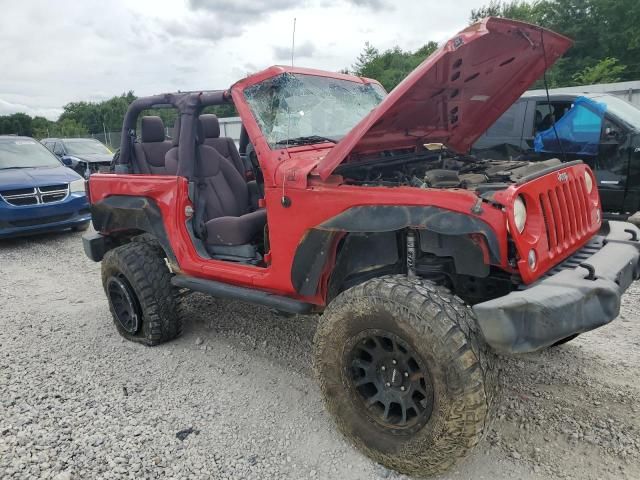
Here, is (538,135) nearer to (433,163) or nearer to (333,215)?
(433,163)

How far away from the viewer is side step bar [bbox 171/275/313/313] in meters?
3.09

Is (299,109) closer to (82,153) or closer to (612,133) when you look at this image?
(612,133)

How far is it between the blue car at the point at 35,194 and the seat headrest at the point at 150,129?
4197mm

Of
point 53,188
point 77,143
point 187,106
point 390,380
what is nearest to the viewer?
point 390,380

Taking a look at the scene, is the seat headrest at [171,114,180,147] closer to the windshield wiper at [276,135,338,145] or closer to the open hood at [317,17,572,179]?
the windshield wiper at [276,135,338,145]

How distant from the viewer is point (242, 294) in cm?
337

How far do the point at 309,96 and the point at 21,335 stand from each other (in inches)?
131

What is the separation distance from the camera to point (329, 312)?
2633mm

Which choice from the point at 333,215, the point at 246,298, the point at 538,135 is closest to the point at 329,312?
the point at 333,215

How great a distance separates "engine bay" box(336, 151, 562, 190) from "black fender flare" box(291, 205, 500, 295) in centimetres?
26

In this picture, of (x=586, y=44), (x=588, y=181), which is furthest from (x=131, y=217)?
(x=586, y=44)

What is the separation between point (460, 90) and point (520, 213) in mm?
1113

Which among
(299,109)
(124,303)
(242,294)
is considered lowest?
(124,303)

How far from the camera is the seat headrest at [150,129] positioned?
4305mm
